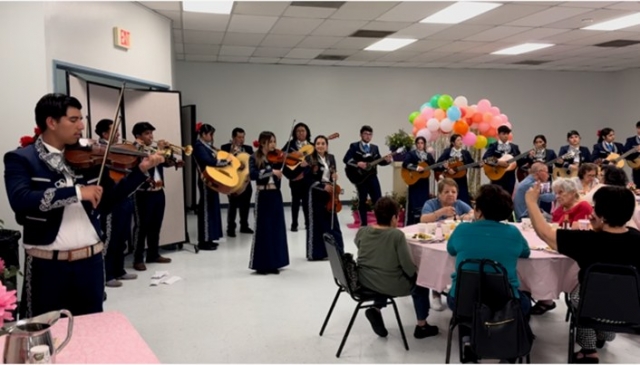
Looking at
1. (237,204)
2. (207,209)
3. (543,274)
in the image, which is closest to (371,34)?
(237,204)

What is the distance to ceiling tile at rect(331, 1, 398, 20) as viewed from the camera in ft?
18.7

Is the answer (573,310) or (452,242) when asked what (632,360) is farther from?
(452,242)

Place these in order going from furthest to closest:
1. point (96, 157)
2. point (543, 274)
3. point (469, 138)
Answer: point (469, 138) < point (543, 274) < point (96, 157)

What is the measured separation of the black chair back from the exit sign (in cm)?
449

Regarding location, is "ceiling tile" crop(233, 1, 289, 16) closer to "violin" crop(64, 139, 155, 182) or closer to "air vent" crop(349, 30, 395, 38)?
"air vent" crop(349, 30, 395, 38)

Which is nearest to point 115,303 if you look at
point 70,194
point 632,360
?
point 70,194

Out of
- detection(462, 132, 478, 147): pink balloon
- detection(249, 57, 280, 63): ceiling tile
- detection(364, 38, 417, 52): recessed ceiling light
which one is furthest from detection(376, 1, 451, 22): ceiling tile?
detection(249, 57, 280, 63): ceiling tile

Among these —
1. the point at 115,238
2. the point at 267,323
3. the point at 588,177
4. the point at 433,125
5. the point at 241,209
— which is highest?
the point at 433,125

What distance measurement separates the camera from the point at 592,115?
1230 centimetres

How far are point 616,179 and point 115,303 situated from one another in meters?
4.17

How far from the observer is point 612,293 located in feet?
8.50

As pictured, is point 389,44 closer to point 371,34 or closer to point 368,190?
point 371,34

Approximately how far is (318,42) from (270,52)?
1.33 metres

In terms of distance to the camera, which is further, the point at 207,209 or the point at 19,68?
the point at 207,209
